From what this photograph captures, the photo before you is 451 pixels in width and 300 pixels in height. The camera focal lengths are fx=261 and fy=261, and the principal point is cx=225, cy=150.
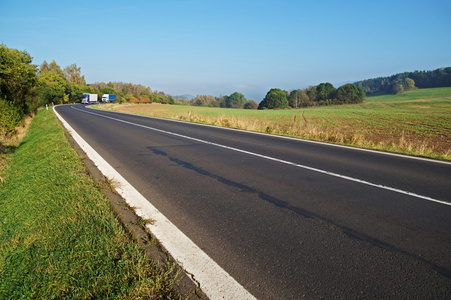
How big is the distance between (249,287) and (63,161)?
5.52m

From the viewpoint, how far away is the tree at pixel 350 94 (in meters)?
93.5

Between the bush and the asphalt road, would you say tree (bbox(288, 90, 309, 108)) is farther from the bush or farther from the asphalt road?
the asphalt road

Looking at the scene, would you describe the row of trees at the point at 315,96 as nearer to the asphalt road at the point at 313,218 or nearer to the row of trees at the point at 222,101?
the row of trees at the point at 222,101

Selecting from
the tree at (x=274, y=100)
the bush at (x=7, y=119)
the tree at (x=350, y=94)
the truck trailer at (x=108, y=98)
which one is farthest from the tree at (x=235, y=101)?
the bush at (x=7, y=119)

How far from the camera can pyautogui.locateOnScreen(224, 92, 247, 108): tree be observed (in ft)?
534

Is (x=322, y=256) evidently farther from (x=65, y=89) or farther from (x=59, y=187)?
(x=65, y=89)

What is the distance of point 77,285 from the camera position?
80.8 inches

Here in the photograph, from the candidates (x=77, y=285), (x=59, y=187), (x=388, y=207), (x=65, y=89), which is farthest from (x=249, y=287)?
(x=65, y=89)

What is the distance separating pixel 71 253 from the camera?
2422mm

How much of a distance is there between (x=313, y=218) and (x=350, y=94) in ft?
340

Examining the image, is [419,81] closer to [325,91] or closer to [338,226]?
[325,91]

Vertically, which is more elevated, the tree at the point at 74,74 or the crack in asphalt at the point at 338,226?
the tree at the point at 74,74

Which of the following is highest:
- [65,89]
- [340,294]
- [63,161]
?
[65,89]

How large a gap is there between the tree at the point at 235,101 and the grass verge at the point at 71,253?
6273 inches
